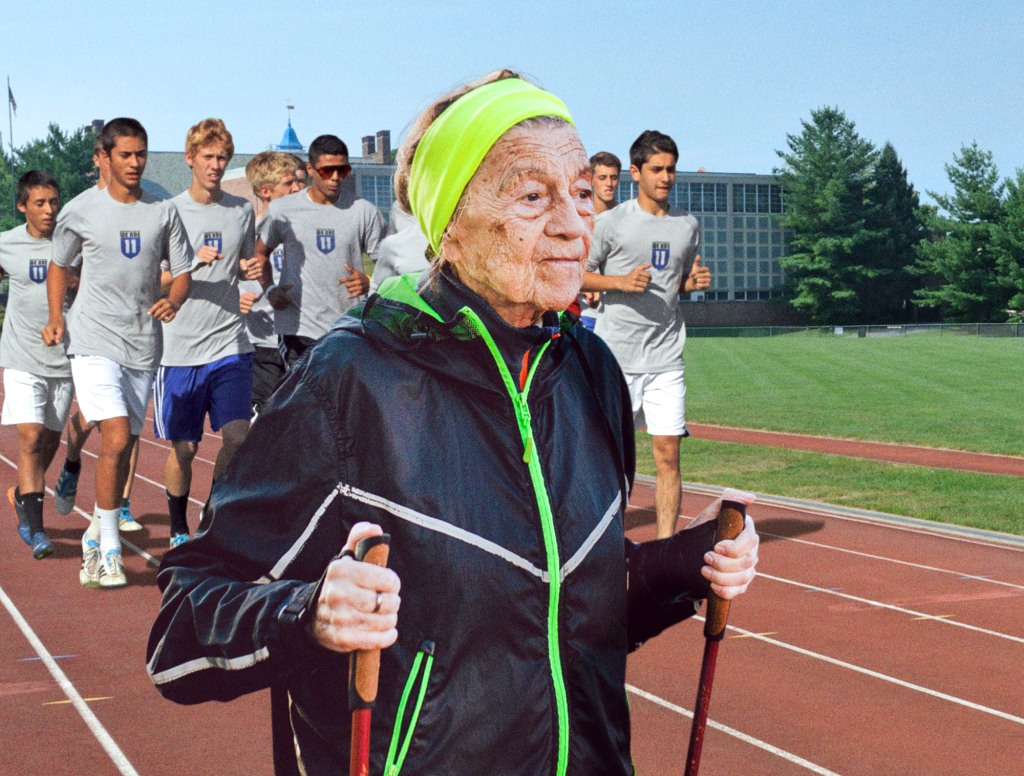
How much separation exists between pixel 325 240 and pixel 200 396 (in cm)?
125

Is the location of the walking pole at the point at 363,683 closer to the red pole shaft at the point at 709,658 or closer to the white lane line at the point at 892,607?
the red pole shaft at the point at 709,658

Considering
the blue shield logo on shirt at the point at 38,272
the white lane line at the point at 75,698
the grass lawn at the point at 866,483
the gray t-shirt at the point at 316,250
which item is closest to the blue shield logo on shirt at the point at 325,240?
the gray t-shirt at the point at 316,250

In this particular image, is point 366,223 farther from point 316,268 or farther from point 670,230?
point 670,230

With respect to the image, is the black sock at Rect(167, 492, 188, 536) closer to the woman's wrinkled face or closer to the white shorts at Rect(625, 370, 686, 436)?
the white shorts at Rect(625, 370, 686, 436)

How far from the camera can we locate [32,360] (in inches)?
334

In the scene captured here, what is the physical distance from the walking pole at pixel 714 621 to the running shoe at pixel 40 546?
Answer: 667 centimetres

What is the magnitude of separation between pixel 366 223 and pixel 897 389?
19.8 m

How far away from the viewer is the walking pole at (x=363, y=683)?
4.87ft

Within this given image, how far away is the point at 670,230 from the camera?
7648 millimetres

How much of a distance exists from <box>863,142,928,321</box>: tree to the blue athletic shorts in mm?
70401

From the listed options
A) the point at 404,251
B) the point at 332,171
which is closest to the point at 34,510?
the point at 332,171

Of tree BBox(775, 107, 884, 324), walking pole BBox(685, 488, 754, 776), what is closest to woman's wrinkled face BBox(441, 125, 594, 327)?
walking pole BBox(685, 488, 754, 776)

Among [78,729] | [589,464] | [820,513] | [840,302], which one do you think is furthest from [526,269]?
[840,302]

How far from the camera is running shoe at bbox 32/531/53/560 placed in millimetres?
7895
